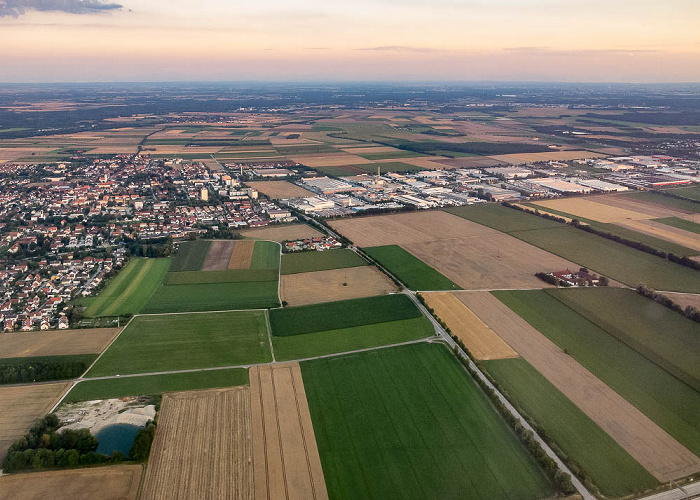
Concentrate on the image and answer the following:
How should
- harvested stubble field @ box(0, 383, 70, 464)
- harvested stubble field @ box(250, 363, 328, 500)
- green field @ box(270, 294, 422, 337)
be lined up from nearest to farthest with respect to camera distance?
harvested stubble field @ box(250, 363, 328, 500), harvested stubble field @ box(0, 383, 70, 464), green field @ box(270, 294, 422, 337)

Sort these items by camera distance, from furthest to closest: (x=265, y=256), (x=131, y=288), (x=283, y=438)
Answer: (x=265, y=256), (x=131, y=288), (x=283, y=438)

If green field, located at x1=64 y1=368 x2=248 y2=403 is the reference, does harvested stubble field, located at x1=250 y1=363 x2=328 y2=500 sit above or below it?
below

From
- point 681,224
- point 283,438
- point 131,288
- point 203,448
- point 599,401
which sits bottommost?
point 283,438

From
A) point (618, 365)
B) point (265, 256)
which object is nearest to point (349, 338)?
point (618, 365)

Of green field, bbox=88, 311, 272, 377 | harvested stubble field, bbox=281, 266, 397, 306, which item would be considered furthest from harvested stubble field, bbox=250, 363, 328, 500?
harvested stubble field, bbox=281, 266, 397, 306

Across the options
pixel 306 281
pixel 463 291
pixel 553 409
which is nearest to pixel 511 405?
pixel 553 409

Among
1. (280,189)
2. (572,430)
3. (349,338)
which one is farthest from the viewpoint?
(280,189)

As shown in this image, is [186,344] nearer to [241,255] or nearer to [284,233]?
[241,255]

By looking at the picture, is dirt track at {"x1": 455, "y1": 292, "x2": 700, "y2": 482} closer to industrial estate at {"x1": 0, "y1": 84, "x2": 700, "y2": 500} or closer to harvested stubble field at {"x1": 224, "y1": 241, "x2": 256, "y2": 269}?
industrial estate at {"x1": 0, "y1": 84, "x2": 700, "y2": 500}

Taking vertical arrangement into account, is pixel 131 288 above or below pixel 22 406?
above
